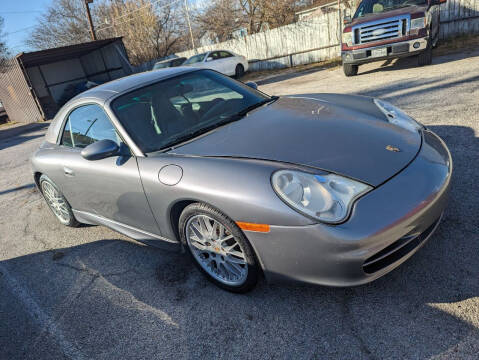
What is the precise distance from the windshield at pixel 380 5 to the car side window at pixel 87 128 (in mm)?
7935

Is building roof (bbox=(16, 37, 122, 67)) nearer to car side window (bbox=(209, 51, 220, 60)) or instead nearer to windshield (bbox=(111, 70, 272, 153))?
car side window (bbox=(209, 51, 220, 60))

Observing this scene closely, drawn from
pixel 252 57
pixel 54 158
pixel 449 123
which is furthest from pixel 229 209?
pixel 252 57

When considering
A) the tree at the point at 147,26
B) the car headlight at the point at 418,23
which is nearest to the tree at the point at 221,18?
the tree at the point at 147,26

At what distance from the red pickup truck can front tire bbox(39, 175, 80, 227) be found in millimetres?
7388

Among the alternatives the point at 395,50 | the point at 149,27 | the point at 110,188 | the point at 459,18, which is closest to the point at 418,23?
the point at 395,50

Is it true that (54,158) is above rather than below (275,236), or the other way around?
Result: above

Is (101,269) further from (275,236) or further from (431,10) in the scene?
(431,10)

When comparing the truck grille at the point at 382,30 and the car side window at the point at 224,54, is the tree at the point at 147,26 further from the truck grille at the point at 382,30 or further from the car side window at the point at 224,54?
the truck grille at the point at 382,30

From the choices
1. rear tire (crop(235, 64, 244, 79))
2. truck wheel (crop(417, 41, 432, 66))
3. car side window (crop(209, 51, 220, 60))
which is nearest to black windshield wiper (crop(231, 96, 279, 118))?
truck wheel (crop(417, 41, 432, 66))

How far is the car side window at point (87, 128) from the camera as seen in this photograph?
2.92 m

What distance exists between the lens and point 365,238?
1.79m

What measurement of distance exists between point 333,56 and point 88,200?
13277 mm

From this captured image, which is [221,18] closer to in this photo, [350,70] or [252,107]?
[350,70]

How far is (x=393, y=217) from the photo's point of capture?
183cm
